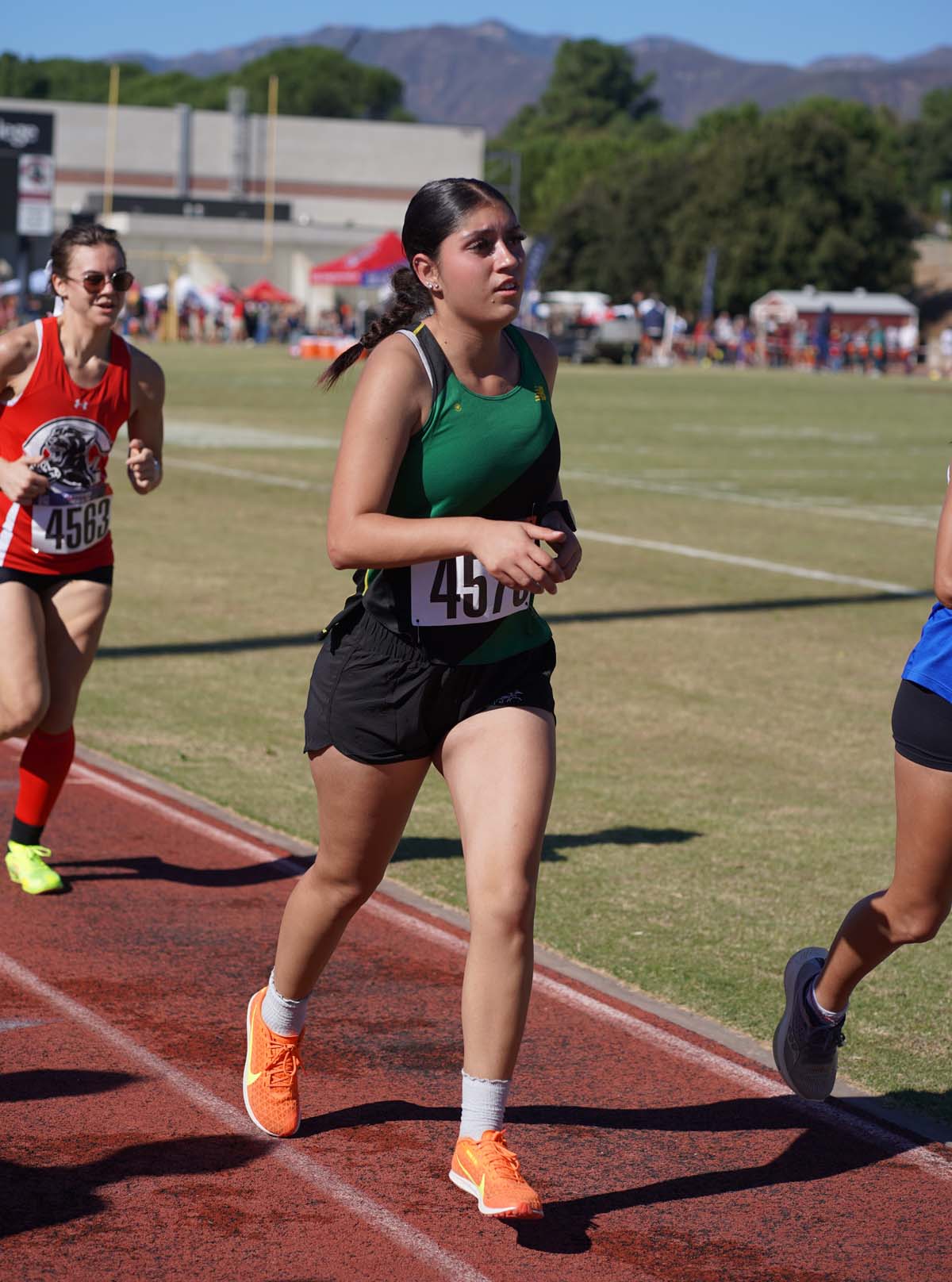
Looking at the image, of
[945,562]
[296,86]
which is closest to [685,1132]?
[945,562]

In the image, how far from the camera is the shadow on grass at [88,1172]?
153 inches

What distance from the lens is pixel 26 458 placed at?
6121mm

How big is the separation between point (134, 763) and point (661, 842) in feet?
8.56

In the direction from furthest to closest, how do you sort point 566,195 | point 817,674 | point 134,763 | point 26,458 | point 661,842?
point 566,195
point 817,674
point 134,763
point 661,842
point 26,458

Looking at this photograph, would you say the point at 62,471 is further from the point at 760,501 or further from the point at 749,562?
the point at 760,501

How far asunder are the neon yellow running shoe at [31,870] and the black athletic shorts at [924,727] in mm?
3387

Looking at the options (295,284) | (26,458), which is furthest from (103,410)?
(295,284)

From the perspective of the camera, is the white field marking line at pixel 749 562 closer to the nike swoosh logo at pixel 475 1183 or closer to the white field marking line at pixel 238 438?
the white field marking line at pixel 238 438

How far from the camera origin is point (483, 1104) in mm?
3863

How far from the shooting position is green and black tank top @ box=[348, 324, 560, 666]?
3859mm

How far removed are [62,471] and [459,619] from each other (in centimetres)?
266

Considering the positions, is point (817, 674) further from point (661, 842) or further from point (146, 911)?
point (146, 911)

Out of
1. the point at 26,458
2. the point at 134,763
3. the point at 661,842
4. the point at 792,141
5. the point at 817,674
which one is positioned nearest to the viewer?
the point at 26,458

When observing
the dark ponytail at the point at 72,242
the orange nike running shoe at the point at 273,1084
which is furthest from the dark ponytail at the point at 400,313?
the dark ponytail at the point at 72,242
